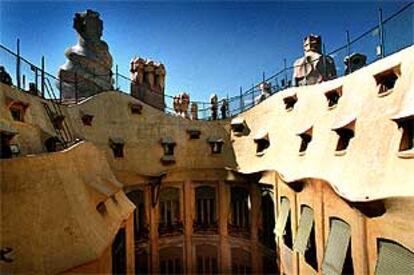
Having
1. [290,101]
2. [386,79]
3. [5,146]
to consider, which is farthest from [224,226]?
[5,146]

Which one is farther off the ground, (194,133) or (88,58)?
(88,58)

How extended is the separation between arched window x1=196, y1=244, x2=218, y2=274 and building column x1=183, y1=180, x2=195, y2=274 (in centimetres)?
80

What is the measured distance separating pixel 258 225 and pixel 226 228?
139 inches

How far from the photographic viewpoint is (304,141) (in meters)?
25.3

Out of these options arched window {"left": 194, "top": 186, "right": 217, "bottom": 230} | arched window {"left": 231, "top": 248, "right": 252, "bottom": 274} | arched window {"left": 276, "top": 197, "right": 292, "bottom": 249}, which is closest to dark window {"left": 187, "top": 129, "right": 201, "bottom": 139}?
arched window {"left": 194, "top": 186, "right": 217, "bottom": 230}

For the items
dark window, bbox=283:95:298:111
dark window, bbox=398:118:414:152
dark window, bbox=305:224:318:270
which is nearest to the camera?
dark window, bbox=398:118:414:152

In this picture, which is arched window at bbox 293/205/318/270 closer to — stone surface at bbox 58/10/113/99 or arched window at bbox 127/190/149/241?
Answer: arched window at bbox 127/190/149/241

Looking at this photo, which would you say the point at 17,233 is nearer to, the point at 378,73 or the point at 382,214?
the point at 382,214

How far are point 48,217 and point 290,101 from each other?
2036 centimetres

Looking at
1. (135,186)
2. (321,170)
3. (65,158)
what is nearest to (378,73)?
(321,170)

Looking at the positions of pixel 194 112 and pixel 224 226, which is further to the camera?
pixel 194 112

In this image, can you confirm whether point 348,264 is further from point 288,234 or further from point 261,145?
point 261,145

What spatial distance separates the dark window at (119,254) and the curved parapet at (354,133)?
38.5 ft

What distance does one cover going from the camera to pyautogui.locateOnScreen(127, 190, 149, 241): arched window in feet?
105
